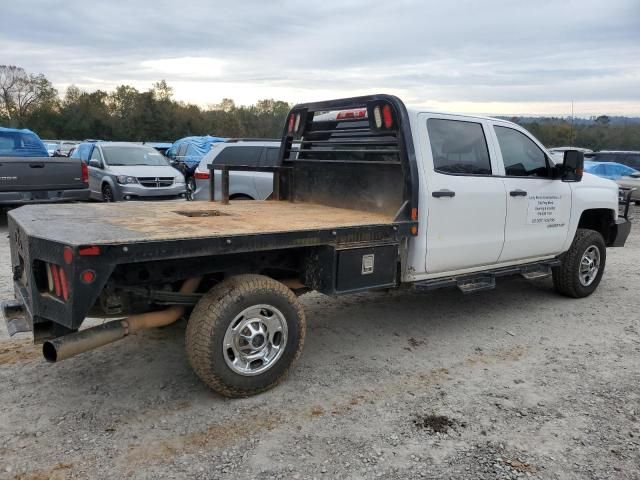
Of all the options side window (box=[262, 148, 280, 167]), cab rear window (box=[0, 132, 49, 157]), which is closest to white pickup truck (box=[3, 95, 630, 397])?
side window (box=[262, 148, 280, 167])

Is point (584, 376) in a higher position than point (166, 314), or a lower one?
lower

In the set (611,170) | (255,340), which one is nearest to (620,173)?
(611,170)

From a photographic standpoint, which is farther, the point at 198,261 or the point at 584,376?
the point at 584,376

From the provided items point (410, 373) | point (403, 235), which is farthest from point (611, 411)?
point (403, 235)

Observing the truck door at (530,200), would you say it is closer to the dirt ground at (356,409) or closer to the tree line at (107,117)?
the dirt ground at (356,409)

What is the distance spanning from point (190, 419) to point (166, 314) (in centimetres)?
75

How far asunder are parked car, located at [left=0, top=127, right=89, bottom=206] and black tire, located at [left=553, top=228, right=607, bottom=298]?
8.33m

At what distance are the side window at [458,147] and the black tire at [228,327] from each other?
191 cm

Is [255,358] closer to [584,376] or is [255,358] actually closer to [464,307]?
[584,376]

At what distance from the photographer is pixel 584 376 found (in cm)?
436

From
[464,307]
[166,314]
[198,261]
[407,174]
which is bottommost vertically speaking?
[464,307]

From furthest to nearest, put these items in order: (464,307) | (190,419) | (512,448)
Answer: (464,307) < (190,419) < (512,448)

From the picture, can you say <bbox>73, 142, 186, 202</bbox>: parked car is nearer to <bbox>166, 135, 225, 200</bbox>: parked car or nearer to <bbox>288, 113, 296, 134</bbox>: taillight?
<bbox>166, 135, 225, 200</bbox>: parked car

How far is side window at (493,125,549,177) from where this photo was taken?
547 centimetres
